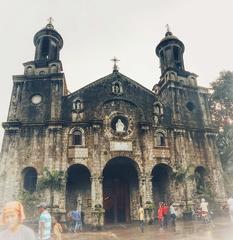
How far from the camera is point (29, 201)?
711 inches

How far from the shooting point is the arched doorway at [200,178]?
2123cm

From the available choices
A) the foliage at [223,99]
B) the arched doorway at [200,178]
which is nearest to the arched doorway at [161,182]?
the arched doorway at [200,178]

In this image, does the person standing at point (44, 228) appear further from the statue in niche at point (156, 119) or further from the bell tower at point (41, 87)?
the statue in niche at point (156, 119)

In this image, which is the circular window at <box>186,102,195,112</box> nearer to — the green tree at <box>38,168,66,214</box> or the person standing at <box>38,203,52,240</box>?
the green tree at <box>38,168,66,214</box>

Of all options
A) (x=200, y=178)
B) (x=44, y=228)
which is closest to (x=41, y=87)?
(x=200, y=178)

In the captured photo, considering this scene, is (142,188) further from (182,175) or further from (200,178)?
(200,178)

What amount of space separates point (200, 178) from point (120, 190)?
6736 millimetres

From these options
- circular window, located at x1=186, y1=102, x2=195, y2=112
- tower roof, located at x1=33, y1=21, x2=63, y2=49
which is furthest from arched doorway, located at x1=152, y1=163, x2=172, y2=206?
tower roof, located at x1=33, y1=21, x2=63, y2=49

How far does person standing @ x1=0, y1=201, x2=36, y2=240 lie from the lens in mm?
3119

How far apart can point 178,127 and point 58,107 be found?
33.1 ft

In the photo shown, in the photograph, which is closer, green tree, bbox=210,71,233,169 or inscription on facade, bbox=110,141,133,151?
inscription on facade, bbox=110,141,133,151

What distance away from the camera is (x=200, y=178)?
72.4 feet

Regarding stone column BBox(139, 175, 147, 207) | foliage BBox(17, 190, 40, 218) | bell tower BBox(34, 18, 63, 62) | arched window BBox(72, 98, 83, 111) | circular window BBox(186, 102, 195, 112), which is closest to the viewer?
foliage BBox(17, 190, 40, 218)

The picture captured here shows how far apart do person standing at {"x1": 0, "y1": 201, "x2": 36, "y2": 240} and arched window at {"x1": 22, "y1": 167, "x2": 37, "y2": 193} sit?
56.7ft
